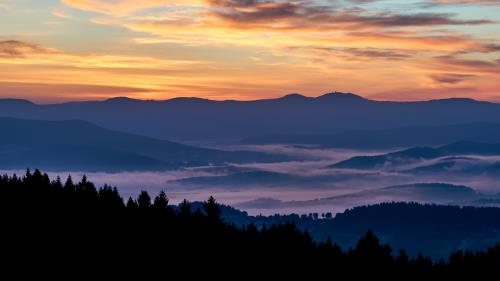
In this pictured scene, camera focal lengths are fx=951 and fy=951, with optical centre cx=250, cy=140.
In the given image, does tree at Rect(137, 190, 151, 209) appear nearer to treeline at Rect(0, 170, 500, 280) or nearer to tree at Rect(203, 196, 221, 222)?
treeline at Rect(0, 170, 500, 280)

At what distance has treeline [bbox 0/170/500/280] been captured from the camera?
70.1m

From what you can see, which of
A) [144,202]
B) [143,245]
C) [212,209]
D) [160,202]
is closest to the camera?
[143,245]

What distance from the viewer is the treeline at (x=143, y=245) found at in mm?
70062

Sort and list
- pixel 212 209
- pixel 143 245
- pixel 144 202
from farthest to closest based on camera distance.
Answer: pixel 144 202
pixel 212 209
pixel 143 245

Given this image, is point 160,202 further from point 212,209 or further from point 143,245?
point 143,245

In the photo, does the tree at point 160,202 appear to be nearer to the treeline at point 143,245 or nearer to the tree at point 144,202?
the treeline at point 143,245

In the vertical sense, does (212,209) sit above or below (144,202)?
below

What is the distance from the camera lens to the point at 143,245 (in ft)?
248

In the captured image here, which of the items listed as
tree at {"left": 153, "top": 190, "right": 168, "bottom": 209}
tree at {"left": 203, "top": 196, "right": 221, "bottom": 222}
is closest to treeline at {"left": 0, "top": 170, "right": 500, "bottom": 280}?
tree at {"left": 203, "top": 196, "right": 221, "bottom": 222}

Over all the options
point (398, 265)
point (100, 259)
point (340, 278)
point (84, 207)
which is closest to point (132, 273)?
point (100, 259)

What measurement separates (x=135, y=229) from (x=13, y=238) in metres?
10.9

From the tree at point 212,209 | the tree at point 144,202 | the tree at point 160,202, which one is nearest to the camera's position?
the tree at point 212,209

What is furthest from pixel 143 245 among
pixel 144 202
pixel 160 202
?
→ pixel 144 202

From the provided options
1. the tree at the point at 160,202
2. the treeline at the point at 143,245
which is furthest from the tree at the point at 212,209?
Result: the tree at the point at 160,202
